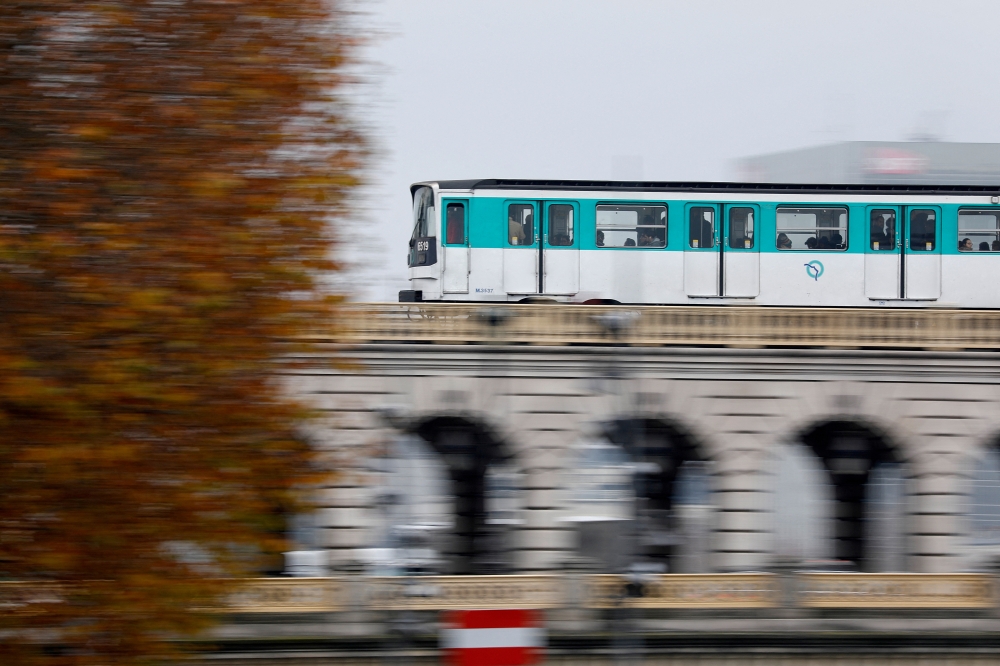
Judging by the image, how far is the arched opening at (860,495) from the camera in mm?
25875

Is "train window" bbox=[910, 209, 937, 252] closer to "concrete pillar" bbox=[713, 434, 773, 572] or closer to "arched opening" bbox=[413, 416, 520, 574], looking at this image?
"concrete pillar" bbox=[713, 434, 773, 572]

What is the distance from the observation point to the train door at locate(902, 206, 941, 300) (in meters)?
25.6

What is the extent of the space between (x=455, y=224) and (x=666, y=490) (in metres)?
8.52

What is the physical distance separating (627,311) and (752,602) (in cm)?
653

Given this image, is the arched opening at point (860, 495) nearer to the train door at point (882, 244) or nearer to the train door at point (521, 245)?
the train door at point (882, 244)

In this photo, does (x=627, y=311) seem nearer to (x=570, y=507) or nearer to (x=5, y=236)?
(x=570, y=507)

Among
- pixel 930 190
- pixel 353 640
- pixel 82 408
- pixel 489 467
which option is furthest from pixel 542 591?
pixel 82 408

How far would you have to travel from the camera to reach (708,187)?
25469mm

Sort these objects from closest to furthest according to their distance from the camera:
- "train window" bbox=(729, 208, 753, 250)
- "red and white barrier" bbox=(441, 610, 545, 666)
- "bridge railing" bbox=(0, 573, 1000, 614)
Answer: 1. "red and white barrier" bbox=(441, 610, 545, 666)
2. "bridge railing" bbox=(0, 573, 1000, 614)
3. "train window" bbox=(729, 208, 753, 250)

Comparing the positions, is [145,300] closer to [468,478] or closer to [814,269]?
[468,478]

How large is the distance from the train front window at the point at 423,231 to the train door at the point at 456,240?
326 mm

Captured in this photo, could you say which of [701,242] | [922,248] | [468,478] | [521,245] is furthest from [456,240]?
[922,248]

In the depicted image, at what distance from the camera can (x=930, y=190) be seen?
25641 millimetres

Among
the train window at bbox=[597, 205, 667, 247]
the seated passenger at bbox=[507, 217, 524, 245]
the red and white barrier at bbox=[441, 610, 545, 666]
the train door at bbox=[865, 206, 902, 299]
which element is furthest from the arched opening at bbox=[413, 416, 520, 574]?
the red and white barrier at bbox=[441, 610, 545, 666]
